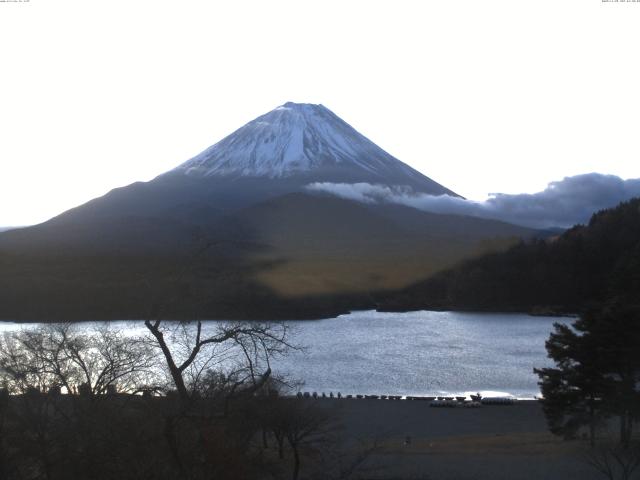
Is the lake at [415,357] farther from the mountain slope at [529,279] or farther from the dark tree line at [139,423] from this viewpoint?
the mountain slope at [529,279]

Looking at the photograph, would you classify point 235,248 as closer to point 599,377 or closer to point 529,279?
point 599,377

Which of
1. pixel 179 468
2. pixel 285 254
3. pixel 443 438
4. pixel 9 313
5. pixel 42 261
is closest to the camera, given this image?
pixel 179 468

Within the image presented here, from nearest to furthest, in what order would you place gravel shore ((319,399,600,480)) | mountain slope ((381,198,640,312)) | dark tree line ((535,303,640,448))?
gravel shore ((319,399,600,480)), dark tree line ((535,303,640,448)), mountain slope ((381,198,640,312))

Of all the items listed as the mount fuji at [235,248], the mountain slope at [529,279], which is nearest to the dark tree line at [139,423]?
the mount fuji at [235,248]

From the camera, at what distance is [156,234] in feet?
96.1

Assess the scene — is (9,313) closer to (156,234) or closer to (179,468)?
(156,234)

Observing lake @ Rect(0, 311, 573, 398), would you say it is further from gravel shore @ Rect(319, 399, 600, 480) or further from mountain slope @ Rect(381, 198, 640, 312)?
mountain slope @ Rect(381, 198, 640, 312)

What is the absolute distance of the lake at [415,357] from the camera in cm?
1364

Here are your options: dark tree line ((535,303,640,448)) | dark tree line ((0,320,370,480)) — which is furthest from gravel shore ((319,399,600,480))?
dark tree line ((0,320,370,480))

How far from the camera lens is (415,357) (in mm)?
17766

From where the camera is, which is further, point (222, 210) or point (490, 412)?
point (222, 210)

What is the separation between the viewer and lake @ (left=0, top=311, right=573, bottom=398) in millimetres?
13641

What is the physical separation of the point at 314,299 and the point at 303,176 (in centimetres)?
2707

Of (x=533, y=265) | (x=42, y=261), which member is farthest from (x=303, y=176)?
(x=42, y=261)
